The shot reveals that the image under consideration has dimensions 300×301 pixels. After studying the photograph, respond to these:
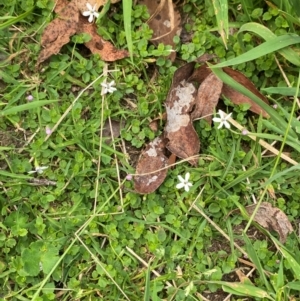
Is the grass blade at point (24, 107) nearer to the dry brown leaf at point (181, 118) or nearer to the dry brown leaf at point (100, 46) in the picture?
the dry brown leaf at point (100, 46)

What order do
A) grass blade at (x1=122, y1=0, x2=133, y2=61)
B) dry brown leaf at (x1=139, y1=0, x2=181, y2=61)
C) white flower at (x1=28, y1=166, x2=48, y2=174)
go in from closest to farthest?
1. grass blade at (x1=122, y1=0, x2=133, y2=61)
2. white flower at (x1=28, y1=166, x2=48, y2=174)
3. dry brown leaf at (x1=139, y1=0, x2=181, y2=61)

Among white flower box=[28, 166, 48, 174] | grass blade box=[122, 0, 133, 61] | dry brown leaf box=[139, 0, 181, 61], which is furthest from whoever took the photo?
dry brown leaf box=[139, 0, 181, 61]

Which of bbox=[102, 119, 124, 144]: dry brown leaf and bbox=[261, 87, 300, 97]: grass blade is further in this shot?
bbox=[102, 119, 124, 144]: dry brown leaf

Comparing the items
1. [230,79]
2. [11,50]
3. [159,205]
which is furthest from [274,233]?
[11,50]

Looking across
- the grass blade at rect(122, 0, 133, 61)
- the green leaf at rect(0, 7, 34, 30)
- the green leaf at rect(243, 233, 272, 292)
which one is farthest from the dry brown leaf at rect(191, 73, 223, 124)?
the green leaf at rect(0, 7, 34, 30)

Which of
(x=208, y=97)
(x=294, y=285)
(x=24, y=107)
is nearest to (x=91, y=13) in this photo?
(x=24, y=107)

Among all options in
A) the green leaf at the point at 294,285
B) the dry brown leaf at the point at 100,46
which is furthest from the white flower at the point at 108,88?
the green leaf at the point at 294,285

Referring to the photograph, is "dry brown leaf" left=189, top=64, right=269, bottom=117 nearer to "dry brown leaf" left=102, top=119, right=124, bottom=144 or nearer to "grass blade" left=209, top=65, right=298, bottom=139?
"grass blade" left=209, top=65, right=298, bottom=139

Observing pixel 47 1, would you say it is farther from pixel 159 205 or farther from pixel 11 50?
pixel 159 205

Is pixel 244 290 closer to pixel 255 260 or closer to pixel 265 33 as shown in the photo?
pixel 255 260
